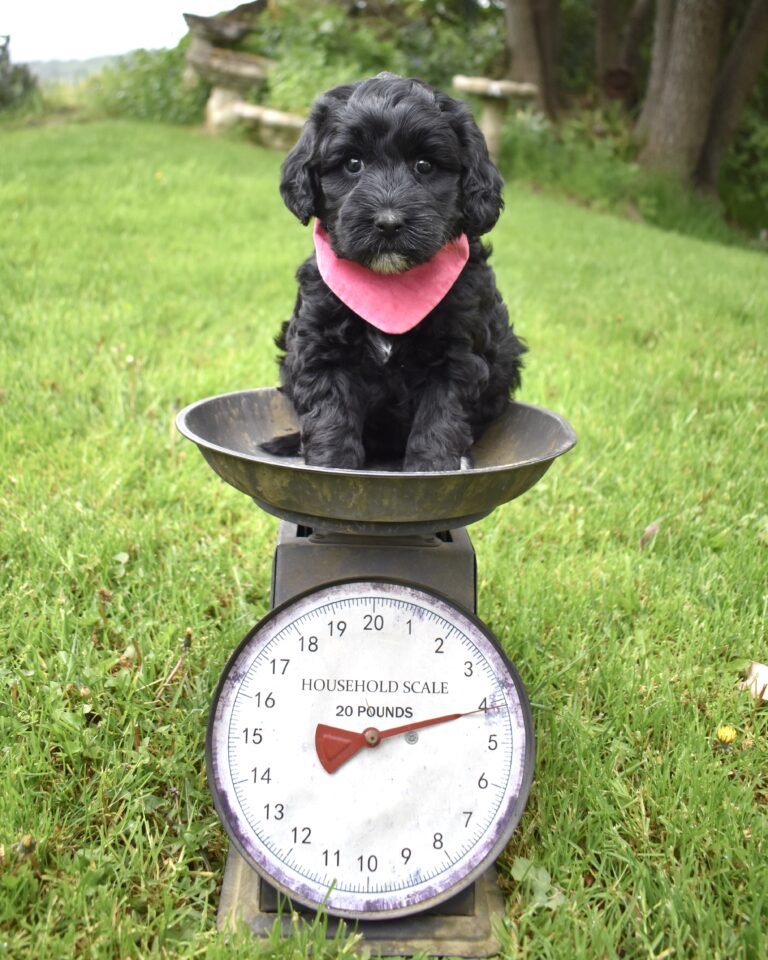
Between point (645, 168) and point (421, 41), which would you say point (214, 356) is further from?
point (421, 41)

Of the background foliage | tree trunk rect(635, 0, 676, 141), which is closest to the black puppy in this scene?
the background foliage

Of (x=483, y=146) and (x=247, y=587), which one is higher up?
(x=483, y=146)

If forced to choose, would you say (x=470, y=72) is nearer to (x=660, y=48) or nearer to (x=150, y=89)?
(x=660, y=48)

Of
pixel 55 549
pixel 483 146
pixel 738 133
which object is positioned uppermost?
pixel 483 146

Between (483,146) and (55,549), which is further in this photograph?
(55,549)

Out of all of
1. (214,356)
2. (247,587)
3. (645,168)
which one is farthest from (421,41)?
(247,587)

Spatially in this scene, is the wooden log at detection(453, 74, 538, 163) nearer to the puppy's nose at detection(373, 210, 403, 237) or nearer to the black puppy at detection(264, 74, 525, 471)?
the black puppy at detection(264, 74, 525, 471)

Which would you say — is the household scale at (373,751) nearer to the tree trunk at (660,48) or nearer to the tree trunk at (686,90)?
the tree trunk at (686,90)

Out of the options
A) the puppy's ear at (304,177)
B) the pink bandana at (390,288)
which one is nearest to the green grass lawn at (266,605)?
the pink bandana at (390,288)
